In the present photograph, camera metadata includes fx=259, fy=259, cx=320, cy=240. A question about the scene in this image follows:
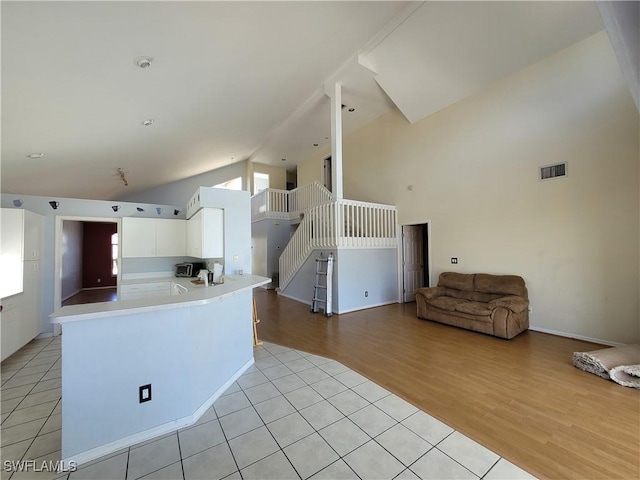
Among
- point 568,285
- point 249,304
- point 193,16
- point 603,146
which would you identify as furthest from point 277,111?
point 568,285

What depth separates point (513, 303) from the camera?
13.0 ft

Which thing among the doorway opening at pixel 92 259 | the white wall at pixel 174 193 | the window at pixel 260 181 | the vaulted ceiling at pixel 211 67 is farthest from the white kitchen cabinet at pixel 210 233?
the window at pixel 260 181

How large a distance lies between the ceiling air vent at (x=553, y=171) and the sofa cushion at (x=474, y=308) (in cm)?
228

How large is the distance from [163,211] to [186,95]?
272 centimetres

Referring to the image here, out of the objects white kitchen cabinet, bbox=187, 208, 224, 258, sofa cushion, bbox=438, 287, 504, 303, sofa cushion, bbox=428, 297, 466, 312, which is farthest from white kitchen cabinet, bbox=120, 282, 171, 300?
sofa cushion, bbox=438, 287, 504, 303

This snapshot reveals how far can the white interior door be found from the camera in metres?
6.49

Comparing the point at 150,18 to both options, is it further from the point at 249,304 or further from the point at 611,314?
the point at 611,314

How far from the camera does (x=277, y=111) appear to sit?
5.84 metres

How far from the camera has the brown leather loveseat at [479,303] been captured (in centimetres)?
393

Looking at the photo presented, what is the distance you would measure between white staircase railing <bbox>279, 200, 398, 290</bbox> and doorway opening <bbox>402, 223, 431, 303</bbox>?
33cm

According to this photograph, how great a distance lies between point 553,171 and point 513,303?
2186 millimetres

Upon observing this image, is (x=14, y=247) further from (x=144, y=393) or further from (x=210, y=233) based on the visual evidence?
(x=144, y=393)

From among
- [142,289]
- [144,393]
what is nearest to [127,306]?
[144,393]

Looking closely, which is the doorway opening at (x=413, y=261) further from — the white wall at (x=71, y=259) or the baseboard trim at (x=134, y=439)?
the white wall at (x=71, y=259)
